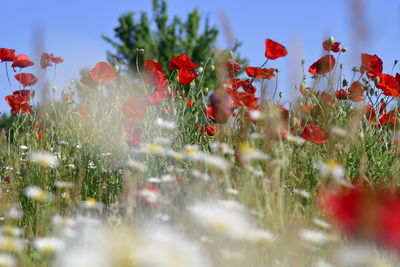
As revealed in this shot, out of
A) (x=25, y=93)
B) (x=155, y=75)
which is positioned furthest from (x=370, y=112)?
(x=25, y=93)

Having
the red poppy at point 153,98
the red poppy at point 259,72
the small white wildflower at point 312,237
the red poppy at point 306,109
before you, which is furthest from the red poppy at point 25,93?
the small white wildflower at point 312,237

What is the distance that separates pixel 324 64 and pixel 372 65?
0.44 meters

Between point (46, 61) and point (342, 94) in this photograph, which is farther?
point (46, 61)

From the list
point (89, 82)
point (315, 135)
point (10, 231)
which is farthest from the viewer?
point (89, 82)

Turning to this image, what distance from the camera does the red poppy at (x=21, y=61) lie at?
4.23 m

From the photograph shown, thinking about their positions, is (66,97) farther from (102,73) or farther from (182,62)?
(182,62)

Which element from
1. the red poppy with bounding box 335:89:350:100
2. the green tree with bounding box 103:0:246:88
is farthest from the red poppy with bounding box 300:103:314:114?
the green tree with bounding box 103:0:246:88

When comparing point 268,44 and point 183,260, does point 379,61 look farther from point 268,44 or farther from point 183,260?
point 183,260

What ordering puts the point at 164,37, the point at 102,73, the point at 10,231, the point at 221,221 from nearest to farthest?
the point at 221,221 → the point at 10,231 → the point at 102,73 → the point at 164,37

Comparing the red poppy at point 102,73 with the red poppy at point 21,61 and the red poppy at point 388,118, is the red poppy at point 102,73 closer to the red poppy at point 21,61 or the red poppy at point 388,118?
the red poppy at point 21,61

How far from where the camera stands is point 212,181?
2119mm

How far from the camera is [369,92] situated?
12.3 feet

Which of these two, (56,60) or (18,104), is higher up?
(56,60)

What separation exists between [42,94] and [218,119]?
78 centimetres
